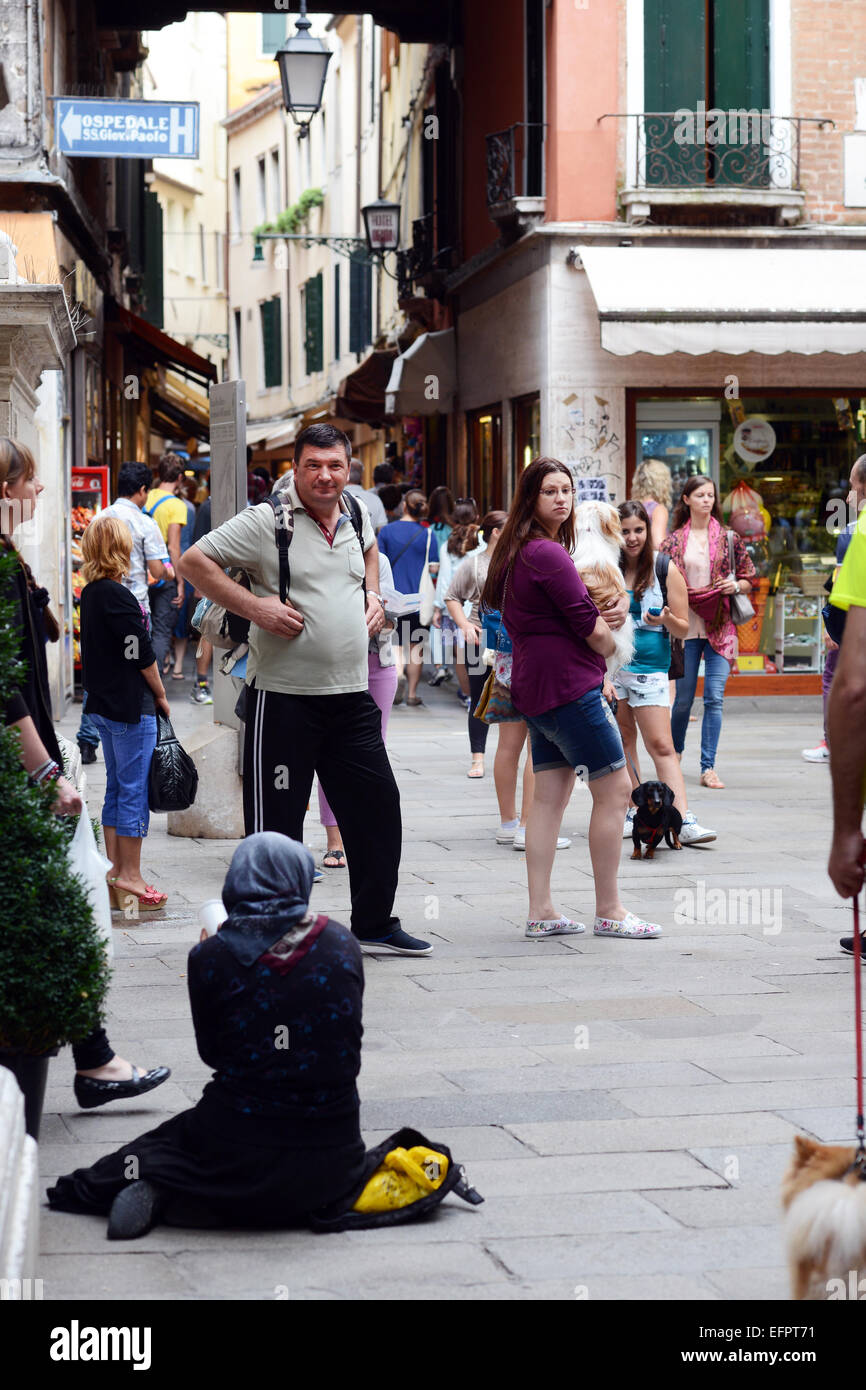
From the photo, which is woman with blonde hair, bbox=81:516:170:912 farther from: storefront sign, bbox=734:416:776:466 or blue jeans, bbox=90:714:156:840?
storefront sign, bbox=734:416:776:466

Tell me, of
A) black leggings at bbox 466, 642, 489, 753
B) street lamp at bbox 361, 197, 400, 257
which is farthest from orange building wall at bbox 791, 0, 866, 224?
street lamp at bbox 361, 197, 400, 257

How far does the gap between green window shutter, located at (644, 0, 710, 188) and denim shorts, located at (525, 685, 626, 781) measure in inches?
411

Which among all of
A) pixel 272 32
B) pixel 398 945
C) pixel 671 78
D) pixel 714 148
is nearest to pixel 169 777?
pixel 398 945

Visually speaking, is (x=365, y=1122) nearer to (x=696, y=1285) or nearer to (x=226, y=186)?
(x=696, y=1285)

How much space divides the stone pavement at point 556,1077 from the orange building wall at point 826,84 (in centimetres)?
889

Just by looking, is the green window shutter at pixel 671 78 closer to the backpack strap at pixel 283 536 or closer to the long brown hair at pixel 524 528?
the long brown hair at pixel 524 528

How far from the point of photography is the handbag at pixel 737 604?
11367mm

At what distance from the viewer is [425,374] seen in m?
22.1

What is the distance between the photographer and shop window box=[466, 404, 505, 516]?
19.7 metres

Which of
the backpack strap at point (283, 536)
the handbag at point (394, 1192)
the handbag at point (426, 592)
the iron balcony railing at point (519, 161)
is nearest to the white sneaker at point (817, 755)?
the handbag at point (426, 592)

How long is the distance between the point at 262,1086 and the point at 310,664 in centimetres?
281

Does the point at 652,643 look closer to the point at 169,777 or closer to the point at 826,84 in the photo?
the point at 169,777
